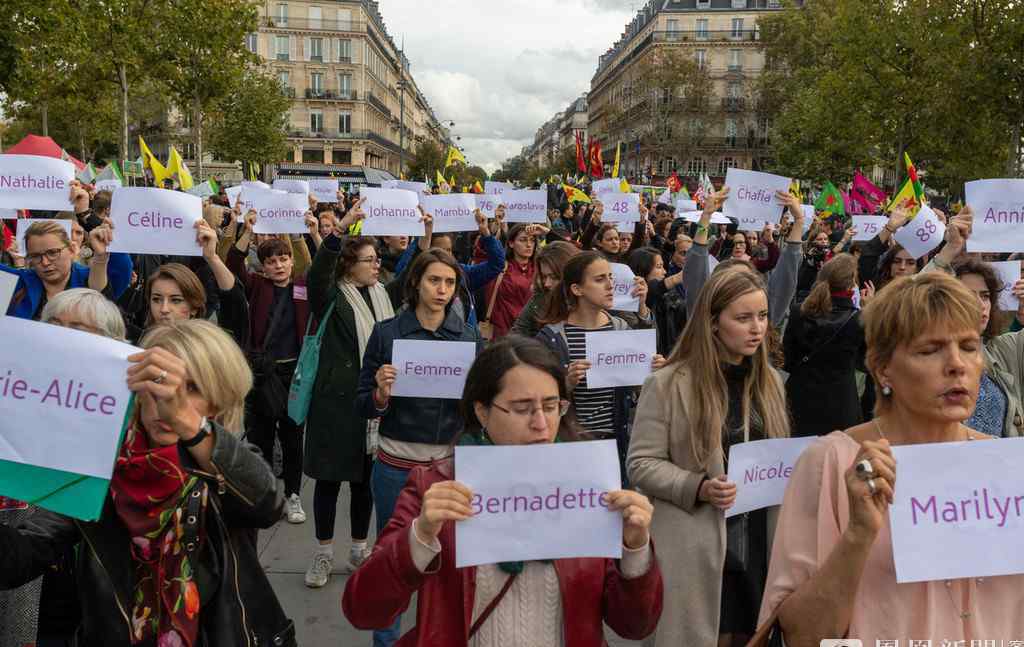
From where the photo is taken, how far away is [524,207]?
9508 mm

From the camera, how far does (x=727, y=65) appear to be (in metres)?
81.9

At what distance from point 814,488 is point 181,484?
154 centimetres

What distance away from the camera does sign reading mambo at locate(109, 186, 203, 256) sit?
4.99 meters

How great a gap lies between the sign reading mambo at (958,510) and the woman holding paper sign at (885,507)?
0.04m

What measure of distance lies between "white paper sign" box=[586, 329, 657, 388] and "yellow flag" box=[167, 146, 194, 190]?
988 cm

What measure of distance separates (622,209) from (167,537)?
779cm

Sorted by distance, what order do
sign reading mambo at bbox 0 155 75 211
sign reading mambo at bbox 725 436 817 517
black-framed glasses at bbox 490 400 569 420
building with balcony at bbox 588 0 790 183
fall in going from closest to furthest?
black-framed glasses at bbox 490 400 569 420, sign reading mambo at bbox 725 436 817 517, sign reading mambo at bbox 0 155 75 211, building with balcony at bbox 588 0 790 183

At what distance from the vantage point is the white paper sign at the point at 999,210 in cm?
500

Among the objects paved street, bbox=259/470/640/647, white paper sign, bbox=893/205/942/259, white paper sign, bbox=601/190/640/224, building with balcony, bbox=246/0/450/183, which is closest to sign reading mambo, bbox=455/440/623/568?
paved street, bbox=259/470/640/647

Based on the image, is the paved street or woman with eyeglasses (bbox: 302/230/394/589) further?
woman with eyeglasses (bbox: 302/230/394/589)

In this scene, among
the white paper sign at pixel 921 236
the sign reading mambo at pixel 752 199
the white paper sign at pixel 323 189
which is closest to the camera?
the white paper sign at pixel 921 236

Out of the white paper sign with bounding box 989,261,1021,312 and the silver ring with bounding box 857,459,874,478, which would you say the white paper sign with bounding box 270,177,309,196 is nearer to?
the white paper sign with bounding box 989,261,1021,312

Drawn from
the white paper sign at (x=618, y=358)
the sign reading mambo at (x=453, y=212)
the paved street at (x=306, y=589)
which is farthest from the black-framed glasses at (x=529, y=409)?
the sign reading mambo at (x=453, y=212)

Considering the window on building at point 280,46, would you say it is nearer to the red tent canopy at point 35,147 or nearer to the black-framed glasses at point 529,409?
the red tent canopy at point 35,147
